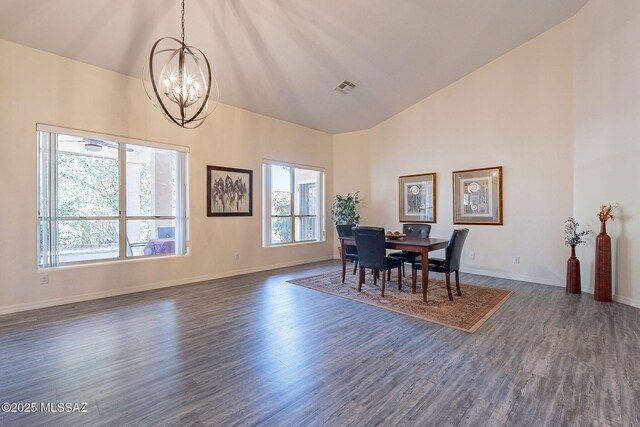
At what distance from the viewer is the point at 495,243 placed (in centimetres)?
528

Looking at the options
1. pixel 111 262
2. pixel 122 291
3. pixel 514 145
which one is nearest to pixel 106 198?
pixel 111 262

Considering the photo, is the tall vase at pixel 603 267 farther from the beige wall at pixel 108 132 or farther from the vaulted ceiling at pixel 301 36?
the beige wall at pixel 108 132

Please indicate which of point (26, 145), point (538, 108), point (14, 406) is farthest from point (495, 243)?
point (26, 145)

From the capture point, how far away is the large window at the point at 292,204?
6.20 m

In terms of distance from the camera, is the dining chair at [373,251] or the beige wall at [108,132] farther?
the dining chair at [373,251]

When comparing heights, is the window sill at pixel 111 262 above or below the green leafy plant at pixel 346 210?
below

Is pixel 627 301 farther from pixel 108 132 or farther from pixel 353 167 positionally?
pixel 108 132

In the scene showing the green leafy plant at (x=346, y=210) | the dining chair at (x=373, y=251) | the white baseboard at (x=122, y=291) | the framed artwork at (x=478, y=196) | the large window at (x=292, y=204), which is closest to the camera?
the white baseboard at (x=122, y=291)

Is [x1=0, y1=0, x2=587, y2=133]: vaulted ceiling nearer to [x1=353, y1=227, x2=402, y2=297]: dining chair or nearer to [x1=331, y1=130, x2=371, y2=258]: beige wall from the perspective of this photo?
[x1=331, y1=130, x2=371, y2=258]: beige wall

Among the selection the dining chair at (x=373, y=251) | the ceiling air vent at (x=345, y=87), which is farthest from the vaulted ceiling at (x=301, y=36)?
the dining chair at (x=373, y=251)

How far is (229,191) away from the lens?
5473mm

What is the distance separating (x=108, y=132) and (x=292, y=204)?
142 inches

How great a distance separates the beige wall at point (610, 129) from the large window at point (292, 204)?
15.9 ft

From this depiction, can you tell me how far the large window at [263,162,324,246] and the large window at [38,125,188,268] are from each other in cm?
175
